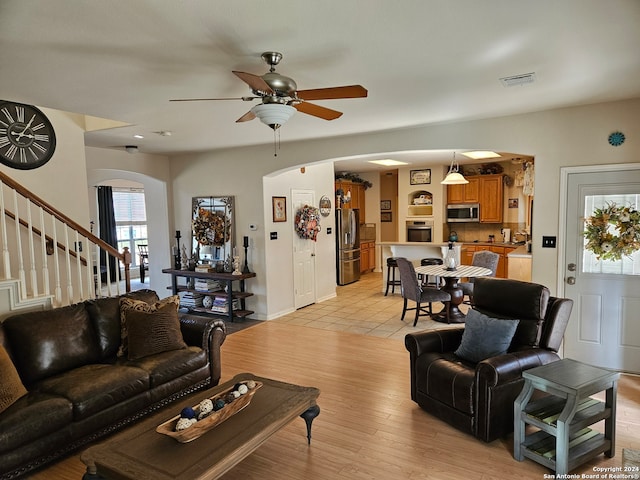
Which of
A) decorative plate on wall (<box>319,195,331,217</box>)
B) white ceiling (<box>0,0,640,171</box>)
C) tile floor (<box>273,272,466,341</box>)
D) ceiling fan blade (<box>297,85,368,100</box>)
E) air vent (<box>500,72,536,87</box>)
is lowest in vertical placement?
tile floor (<box>273,272,466,341</box>)

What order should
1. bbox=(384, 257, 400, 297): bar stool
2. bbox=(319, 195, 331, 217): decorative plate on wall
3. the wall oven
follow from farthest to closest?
1. the wall oven
2. bbox=(384, 257, 400, 297): bar stool
3. bbox=(319, 195, 331, 217): decorative plate on wall

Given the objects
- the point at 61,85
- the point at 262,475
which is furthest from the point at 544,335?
the point at 61,85

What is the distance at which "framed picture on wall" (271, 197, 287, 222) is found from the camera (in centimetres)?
630

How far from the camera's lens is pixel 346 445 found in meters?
2.84

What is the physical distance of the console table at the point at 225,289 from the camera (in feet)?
19.9

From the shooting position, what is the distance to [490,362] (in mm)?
2713

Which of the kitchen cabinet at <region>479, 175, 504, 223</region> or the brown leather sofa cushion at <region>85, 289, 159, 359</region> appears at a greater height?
the kitchen cabinet at <region>479, 175, 504, 223</region>

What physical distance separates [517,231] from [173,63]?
26.0 feet

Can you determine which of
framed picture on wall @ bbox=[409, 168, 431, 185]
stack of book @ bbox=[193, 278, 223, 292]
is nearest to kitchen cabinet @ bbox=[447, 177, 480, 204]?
framed picture on wall @ bbox=[409, 168, 431, 185]

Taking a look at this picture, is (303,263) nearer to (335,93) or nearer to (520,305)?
(520,305)

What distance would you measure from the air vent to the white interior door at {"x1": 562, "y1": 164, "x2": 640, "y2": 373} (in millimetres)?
1426

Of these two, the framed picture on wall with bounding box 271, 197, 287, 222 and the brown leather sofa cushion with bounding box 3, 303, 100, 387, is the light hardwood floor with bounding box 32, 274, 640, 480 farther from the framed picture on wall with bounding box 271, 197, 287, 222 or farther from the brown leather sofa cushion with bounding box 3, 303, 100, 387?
the framed picture on wall with bounding box 271, 197, 287, 222

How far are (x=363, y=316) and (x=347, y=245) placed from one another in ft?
8.94

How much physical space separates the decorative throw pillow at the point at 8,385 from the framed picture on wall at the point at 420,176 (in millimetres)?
8236
